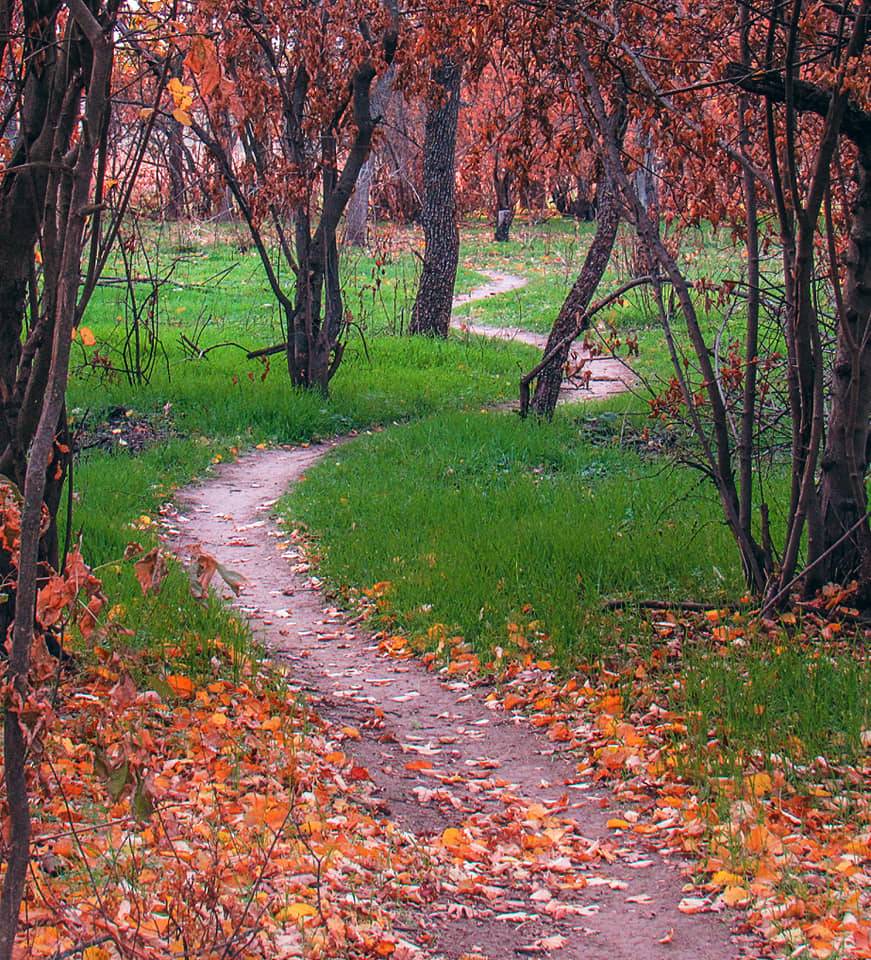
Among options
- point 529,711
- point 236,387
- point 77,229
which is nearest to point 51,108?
point 77,229

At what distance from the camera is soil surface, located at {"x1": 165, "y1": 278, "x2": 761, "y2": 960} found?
3.13 meters

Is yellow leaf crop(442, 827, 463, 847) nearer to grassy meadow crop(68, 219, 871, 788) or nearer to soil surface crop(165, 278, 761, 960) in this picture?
soil surface crop(165, 278, 761, 960)

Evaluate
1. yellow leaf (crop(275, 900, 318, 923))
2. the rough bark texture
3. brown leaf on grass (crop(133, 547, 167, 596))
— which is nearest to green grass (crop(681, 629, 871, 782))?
the rough bark texture

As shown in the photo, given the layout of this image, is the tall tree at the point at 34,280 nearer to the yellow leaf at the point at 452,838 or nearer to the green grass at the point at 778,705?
the yellow leaf at the point at 452,838

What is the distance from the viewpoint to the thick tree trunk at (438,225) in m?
17.4

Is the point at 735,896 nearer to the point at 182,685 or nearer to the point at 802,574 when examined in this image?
the point at 802,574

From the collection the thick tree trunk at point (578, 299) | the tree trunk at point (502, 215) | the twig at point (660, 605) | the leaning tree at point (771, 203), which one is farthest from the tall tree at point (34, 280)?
the tree trunk at point (502, 215)

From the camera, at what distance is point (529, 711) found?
5.12 meters

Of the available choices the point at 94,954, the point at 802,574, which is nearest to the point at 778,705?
the point at 802,574

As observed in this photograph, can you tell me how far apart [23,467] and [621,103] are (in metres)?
4.01

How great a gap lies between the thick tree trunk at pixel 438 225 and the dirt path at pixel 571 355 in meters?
0.65

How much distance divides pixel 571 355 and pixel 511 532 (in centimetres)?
506

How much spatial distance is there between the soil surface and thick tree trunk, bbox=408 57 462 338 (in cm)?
1081

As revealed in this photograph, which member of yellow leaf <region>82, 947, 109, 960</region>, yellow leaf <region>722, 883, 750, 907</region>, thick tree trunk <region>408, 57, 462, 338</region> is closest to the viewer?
yellow leaf <region>82, 947, 109, 960</region>
